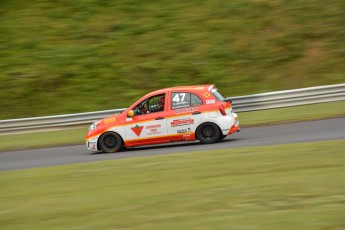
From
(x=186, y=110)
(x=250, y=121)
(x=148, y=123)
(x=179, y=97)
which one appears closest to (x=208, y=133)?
(x=186, y=110)

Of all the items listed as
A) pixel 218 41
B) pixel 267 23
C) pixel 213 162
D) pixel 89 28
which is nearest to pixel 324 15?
pixel 267 23

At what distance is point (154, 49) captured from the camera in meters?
26.0

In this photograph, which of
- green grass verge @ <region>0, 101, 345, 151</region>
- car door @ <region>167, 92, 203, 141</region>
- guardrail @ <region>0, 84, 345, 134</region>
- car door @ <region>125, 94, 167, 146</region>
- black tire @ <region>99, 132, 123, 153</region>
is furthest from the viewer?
guardrail @ <region>0, 84, 345, 134</region>

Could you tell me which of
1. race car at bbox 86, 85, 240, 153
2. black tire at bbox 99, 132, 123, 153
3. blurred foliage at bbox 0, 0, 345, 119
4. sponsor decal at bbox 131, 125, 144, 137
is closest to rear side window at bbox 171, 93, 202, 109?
race car at bbox 86, 85, 240, 153

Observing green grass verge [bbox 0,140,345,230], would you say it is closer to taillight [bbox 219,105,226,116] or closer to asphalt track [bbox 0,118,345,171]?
asphalt track [bbox 0,118,345,171]

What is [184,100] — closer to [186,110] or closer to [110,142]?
[186,110]

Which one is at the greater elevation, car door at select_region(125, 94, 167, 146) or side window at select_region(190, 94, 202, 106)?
side window at select_region(190, 94, 202, 106)

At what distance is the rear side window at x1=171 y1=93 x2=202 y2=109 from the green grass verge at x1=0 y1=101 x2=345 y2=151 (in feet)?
11.2

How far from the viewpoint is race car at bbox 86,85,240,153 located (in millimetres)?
15180

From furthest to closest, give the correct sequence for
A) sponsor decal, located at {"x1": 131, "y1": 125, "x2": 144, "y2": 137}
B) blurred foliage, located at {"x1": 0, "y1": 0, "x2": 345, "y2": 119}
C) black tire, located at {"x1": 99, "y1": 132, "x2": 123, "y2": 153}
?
blurred foliage, located at {"x1": 0, "y1": 0, "x2": 345, "y2": 119}
black tire, located at {"x1": 99, "y1": 132, "x2": 123, "y2": 153}
sponsor decal, located at {"x1": 131, "y1": 125, "x2": 144, "y2": 137}

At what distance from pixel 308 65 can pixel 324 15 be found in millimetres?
3211

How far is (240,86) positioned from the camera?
76.6 ft

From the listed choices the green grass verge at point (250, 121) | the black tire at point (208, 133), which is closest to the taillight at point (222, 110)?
the black tire at point (208, 133)

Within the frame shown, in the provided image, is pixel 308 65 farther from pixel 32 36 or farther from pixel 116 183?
pixel 116 183
